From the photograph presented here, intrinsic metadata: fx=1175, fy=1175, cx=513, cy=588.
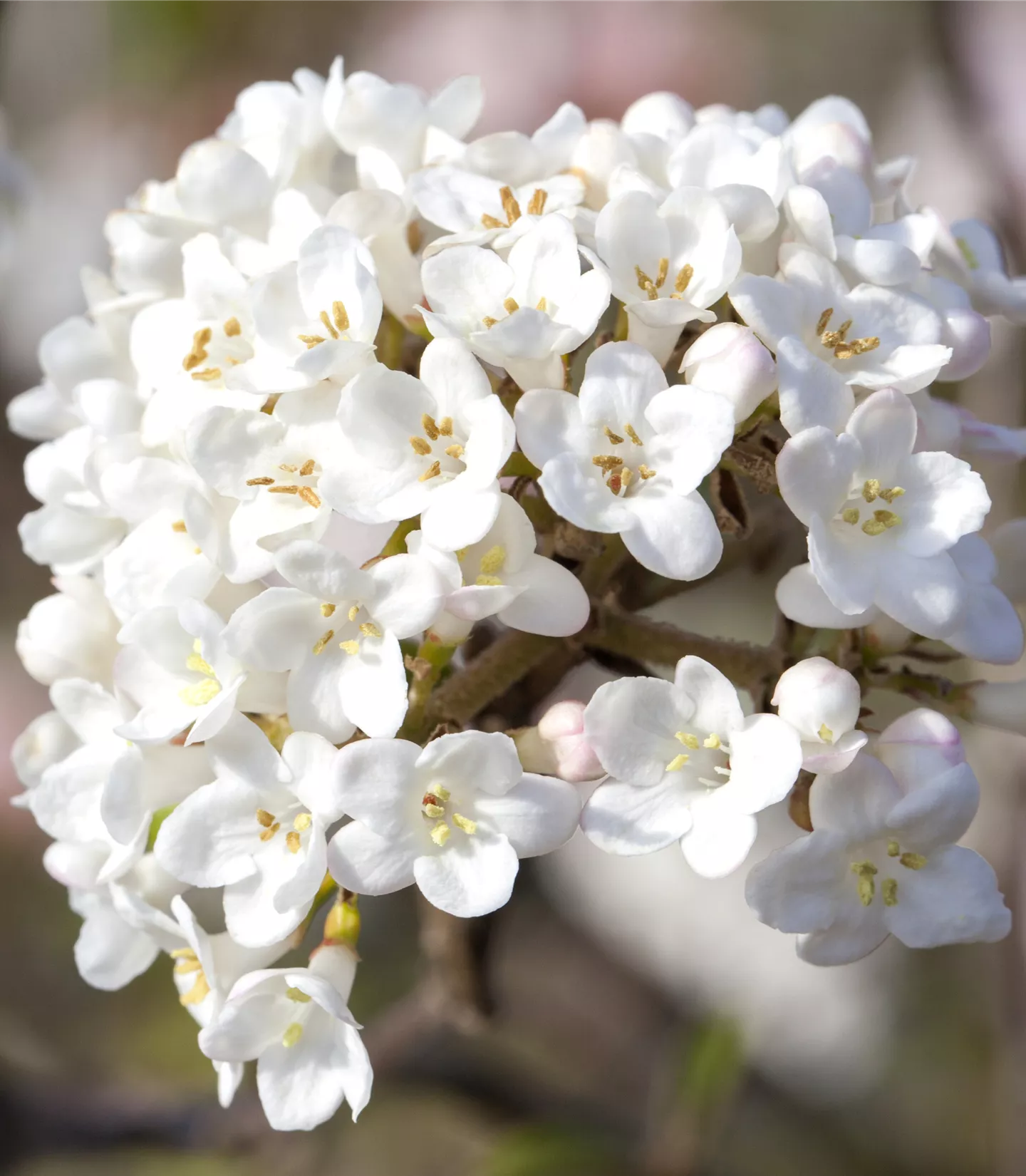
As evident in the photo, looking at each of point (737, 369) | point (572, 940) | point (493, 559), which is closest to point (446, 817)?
point (493, 559)

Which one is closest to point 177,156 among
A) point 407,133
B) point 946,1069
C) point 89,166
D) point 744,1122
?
point 89,166

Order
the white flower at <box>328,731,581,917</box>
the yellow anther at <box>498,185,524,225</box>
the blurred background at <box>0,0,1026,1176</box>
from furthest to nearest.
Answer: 1. the blurred background at <box>0,0,1026,1176</box>
2. the yellow anther at <box>498,185,524,225</box>
3. the white flower at <box>328,731,581,917</box>

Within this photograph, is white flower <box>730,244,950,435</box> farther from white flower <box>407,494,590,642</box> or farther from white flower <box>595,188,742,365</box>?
white flower <box>407,494,590,642</box>

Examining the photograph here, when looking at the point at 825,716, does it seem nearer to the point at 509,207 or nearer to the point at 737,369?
the point at 737,369

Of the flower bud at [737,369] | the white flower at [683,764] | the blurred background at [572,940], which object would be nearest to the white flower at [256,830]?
the white flower at [683,764]

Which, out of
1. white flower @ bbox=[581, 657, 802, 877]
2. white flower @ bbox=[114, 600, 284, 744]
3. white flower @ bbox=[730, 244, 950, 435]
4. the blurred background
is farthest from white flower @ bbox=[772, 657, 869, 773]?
the blurred background

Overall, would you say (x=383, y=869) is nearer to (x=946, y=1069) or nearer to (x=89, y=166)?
(x=946, y=1069)

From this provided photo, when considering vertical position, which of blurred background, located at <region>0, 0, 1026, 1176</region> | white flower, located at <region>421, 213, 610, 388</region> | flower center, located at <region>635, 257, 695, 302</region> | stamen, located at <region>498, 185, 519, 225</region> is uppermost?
stamen, located at <region>498, 185, 519, 225</region>
